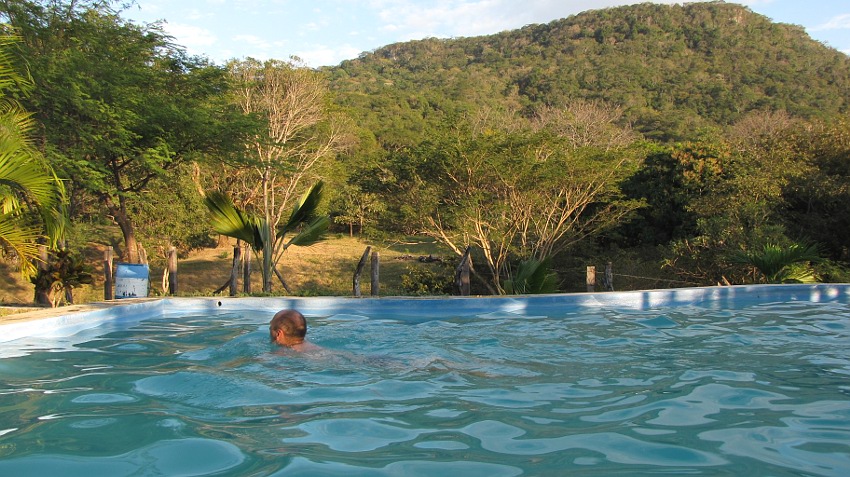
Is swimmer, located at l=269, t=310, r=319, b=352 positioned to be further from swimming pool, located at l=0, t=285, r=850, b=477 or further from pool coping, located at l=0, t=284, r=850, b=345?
pool coping, located at l=0, t=284, r=850, b=345

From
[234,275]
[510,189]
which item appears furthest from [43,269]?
[510,189]

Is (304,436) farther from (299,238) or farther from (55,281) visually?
(55,281)

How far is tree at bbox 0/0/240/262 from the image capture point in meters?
11.8

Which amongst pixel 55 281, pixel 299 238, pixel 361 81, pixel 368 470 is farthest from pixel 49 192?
pixel 361 81

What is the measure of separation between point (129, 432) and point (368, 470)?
1446 mm

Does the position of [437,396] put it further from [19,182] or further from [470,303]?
[19,182]

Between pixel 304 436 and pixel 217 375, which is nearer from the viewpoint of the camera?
pixel 304 436

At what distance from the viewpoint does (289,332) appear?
5.77m

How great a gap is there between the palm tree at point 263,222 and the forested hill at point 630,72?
35261 millimetres

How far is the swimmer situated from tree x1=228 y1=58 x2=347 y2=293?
19.0 metres

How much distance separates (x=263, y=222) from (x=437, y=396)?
25.8 feet

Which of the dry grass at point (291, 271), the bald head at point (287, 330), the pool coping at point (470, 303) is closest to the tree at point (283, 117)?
the dry grass at point (291, 271)

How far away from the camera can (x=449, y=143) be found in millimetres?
15664

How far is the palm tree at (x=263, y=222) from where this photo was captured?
35.8 feet
